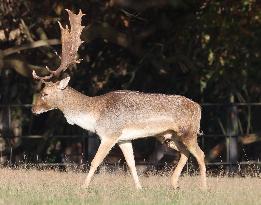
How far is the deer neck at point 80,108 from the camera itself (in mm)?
13375

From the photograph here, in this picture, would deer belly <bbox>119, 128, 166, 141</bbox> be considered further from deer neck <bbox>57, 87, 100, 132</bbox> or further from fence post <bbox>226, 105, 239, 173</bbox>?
fence post <bbox>226, 105, 239, 173</bbox>

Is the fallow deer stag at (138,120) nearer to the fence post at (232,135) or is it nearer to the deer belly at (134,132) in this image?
the deer belly at (134,132)

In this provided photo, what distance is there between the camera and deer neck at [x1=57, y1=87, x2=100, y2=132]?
13.4 metres

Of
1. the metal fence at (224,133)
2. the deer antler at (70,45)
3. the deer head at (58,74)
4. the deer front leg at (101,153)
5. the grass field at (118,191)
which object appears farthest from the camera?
the metal fence at (224,133)

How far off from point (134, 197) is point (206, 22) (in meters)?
5.93

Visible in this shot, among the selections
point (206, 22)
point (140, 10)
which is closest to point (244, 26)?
point (206, 22)

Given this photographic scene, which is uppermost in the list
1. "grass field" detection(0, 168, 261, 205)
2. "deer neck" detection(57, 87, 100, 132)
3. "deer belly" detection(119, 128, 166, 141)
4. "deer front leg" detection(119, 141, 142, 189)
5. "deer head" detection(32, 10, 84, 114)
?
"deer head" detection(32, 10, 84, 114)

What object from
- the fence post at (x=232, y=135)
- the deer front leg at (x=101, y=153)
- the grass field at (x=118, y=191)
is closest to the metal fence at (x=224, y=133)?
the fence post at (x=232, y=135)

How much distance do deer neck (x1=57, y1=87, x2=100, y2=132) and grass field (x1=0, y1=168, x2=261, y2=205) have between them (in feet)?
2.84

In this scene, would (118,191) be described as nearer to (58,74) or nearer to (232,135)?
(58,74)

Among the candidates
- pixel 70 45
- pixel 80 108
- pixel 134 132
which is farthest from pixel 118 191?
pixel 70 45

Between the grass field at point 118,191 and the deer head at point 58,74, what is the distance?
1.09 meters

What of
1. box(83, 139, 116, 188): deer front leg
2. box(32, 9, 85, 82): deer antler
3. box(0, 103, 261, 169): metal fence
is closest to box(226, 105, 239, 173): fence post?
box(0, 103, 261, 169): metal fence

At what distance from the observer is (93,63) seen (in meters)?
20.3
